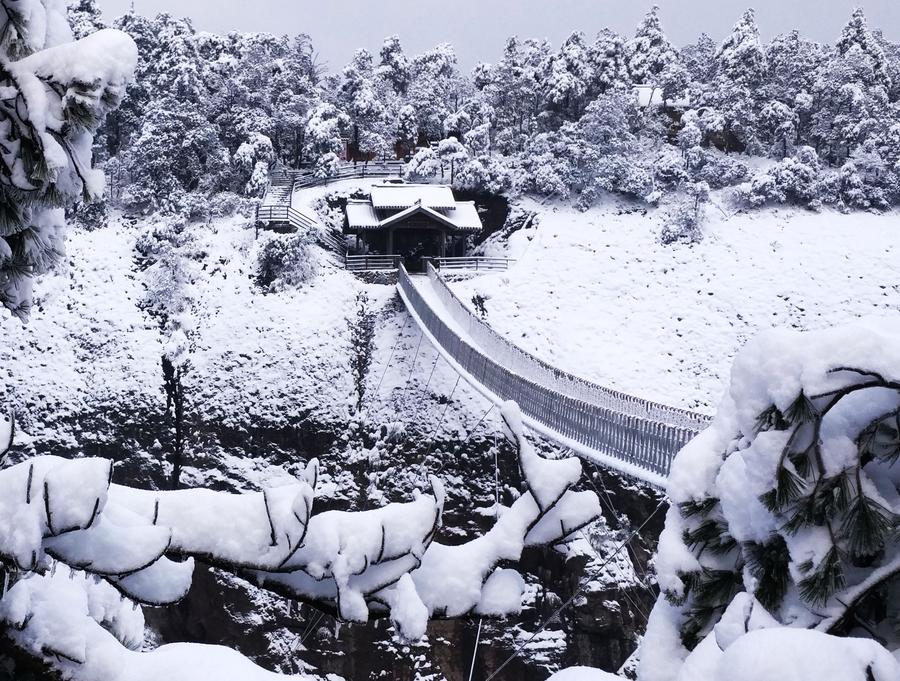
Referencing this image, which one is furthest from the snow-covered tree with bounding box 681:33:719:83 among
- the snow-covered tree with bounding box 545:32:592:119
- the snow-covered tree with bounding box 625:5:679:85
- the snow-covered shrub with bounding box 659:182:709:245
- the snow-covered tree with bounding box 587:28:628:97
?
the snow-covered shrub with bounding box 659:182:709:245

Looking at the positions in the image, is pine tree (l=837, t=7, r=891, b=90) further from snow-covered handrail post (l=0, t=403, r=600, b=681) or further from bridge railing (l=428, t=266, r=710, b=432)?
snow-covered handrail post (l=0, t=403, r=600, b=681)

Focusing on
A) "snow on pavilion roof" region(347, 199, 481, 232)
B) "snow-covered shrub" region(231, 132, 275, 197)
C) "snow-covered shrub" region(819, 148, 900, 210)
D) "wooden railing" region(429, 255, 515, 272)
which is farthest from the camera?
"snow-covered shrub" region(819, 148, 900, 210)

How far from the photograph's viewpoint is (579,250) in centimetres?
3028

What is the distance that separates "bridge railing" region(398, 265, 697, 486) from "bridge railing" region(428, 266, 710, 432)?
28.9 inches

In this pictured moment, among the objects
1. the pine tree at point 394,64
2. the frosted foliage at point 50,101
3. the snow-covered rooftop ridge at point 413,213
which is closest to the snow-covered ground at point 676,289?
the snow-covered rooftop ridge at point 413,213

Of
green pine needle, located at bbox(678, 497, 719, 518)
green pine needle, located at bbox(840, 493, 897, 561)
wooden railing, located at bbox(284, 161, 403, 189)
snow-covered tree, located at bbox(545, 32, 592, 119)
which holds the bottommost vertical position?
wooden railing, located at bbox(284, 161, 403, 189)

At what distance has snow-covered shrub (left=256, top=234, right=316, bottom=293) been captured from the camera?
27.3 m

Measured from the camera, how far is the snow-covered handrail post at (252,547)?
82.2 inches

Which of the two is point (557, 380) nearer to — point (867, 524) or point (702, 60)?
point (867, 524)

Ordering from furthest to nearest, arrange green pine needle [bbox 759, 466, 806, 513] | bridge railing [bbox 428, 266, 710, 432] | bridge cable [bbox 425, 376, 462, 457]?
bridge cable [bbox 425, 376, 462, 457]
bridge railing [bbox 428, 266, 710, 432]
green pine needle [bbox 759, 466, 806, 513]

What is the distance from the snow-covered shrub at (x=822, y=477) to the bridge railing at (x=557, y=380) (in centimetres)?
1019

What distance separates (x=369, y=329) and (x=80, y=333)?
Result: 961 cm

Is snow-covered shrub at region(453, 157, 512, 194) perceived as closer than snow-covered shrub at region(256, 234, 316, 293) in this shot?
No

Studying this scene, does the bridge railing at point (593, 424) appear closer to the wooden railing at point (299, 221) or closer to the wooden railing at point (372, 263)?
the wooden railing at point (372, 263)
